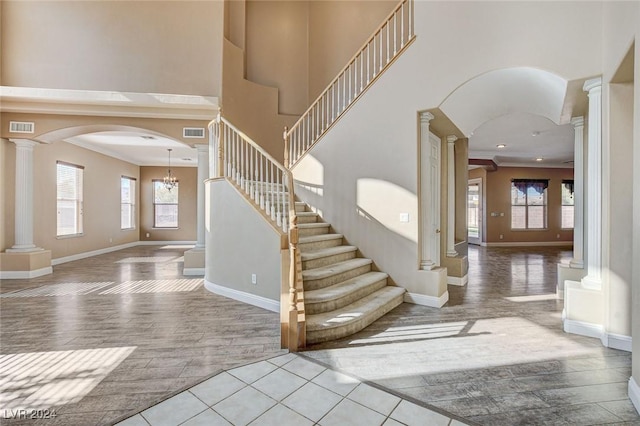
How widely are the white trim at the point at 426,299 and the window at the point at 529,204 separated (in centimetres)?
909

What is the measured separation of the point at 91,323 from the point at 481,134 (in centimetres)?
807

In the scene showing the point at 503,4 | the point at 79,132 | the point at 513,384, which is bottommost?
the point at 513,384

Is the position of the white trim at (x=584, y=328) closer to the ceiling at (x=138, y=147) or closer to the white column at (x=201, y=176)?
the white column at (x=201, y=176)

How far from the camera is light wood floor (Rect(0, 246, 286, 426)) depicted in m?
2.13

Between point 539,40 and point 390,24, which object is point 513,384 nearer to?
point 539,40

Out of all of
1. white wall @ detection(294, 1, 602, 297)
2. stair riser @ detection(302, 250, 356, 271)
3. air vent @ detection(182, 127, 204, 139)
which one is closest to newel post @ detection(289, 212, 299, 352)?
stair riser @ detection(302, 250, 356, 271)

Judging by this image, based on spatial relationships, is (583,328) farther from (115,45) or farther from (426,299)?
(115,45)

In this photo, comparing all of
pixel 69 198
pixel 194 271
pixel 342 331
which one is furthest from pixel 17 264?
pixel 342 331

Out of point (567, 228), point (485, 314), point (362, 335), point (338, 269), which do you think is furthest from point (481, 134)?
point (567, 228)

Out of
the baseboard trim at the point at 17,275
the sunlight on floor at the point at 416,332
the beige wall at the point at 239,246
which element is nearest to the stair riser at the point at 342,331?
the sunlight on floor at the point at 416,332

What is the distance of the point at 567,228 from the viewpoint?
11.5 meters

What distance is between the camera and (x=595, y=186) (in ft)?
10.4

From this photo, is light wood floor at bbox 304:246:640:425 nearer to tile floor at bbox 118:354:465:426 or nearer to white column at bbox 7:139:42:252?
tile floor at bbox 118:354:465:426

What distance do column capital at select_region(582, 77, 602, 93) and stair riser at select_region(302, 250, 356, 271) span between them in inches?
136
